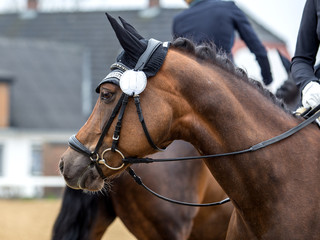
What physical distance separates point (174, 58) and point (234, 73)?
37cm

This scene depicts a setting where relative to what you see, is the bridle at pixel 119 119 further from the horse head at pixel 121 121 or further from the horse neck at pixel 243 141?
the horse neck at pixel 243 141

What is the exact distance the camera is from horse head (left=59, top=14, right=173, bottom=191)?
3438mm

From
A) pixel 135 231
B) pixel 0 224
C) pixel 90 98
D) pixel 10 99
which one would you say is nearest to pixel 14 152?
pixel 10 99

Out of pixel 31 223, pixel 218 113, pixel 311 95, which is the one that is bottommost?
pixel 31 223

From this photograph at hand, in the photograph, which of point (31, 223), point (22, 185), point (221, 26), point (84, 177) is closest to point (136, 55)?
point (84, 177)

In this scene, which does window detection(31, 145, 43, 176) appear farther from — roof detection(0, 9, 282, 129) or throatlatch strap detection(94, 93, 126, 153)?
throatlatch strap detection(94, 93, 126, 153)

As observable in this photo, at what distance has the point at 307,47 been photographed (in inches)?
154

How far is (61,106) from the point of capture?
31.0m

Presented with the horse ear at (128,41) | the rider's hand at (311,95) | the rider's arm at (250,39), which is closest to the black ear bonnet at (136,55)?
the horse ear at (128,41)

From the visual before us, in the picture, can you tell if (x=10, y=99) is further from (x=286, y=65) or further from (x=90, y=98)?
(x=286, y=65)

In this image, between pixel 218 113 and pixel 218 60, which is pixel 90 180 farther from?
pixel 218 60

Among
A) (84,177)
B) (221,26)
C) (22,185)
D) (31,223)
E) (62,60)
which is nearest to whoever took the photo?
(84,177)

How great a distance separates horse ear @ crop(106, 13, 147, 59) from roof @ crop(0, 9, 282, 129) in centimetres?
2581

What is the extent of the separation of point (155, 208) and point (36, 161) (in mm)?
24692
